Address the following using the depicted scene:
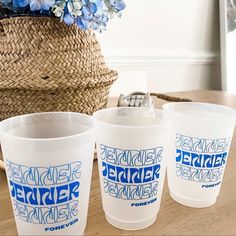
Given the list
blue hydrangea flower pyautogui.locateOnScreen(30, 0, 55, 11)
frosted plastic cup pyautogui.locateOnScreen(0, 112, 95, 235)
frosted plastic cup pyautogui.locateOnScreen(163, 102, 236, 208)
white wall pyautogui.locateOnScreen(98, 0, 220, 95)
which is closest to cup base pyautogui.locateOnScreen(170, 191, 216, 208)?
frosted plastic cup pyautogui.locateOnScreen(163, 102, 236, 208)

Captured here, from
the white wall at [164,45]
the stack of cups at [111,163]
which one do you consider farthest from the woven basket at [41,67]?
the white wall at [164,45]

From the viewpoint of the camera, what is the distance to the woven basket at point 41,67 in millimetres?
518

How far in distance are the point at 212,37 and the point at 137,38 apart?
750mm

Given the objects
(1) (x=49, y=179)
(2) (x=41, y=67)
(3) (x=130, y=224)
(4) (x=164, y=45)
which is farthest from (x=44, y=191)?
(4) (x=164, y=45)

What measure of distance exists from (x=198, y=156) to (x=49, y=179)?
0.66 feet

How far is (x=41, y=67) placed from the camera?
1.70 ft

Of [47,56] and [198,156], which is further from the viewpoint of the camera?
[47,56]

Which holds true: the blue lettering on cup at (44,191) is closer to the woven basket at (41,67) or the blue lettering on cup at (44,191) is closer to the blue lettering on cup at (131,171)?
the blue lettering on cup at (131,171)

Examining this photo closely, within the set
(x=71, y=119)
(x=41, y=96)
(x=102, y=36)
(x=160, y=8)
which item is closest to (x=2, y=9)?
(x=41, y=96)

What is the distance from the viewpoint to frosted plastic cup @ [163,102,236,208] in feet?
1.28

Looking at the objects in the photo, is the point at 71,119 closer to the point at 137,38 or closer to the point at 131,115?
the point at 131,115

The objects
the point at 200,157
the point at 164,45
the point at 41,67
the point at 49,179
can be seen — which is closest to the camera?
the point at 49,179

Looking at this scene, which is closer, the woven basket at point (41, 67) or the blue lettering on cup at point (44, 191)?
the blue lettering on cup at point (44, 191)

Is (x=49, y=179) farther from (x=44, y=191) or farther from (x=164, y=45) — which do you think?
(x=164, y=45)
